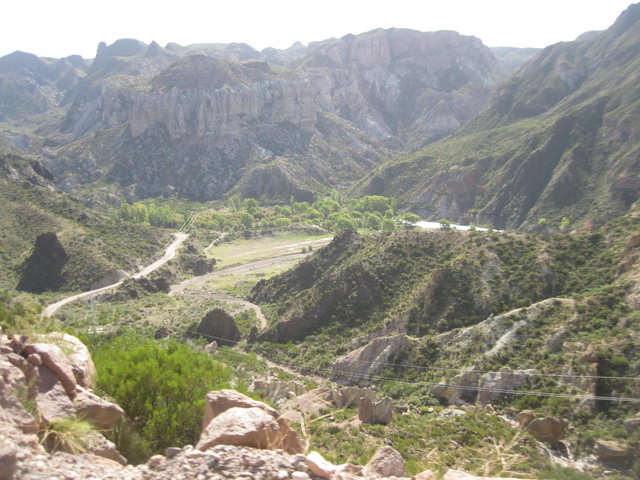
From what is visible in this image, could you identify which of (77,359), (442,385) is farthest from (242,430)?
(442,385)

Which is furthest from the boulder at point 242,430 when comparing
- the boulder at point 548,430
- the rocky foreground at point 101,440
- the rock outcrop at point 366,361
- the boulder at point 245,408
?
the rock outcrop at point 366,361

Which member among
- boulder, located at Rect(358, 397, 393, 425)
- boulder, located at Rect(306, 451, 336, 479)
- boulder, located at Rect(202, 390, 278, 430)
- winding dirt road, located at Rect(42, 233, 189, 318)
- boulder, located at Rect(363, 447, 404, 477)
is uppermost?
boulder, located at Rect(202, 390, 278, 430)

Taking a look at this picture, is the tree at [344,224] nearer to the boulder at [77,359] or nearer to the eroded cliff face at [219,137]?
the eroded cliff face at [219,137]

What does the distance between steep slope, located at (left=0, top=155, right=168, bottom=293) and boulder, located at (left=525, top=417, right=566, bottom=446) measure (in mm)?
61318

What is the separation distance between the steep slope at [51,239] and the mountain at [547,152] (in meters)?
80.1

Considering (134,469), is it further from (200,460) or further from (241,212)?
(241,212)

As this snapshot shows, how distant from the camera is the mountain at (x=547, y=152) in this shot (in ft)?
310

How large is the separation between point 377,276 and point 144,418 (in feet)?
107

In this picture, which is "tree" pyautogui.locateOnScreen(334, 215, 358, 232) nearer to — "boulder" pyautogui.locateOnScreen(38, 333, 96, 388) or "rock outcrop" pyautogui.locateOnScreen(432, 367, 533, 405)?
"rock outcrop" pyautogui.locateOnScreen(432, 367, 533, 405)

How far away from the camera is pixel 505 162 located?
398 ft

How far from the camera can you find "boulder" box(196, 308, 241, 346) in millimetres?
45062

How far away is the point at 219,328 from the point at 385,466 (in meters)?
34.7

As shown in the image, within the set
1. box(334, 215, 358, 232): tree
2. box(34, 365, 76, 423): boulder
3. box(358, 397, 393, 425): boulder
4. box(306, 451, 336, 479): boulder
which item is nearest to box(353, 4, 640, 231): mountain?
box(334, 215, 358, 232): tree

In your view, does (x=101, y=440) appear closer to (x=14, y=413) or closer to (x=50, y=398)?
(x=50, y=398)
